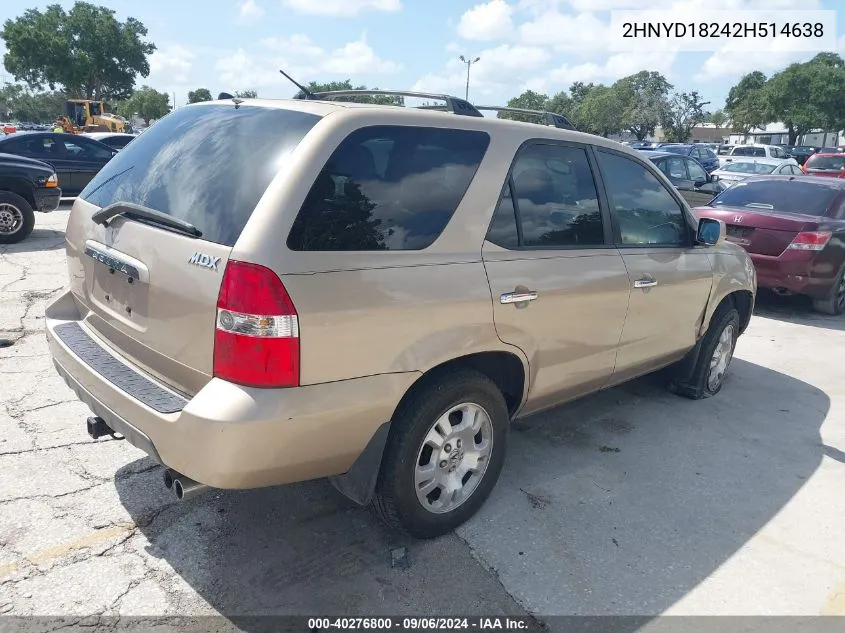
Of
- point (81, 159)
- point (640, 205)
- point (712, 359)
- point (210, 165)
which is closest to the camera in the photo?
point (210, 165)

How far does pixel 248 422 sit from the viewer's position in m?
2.22

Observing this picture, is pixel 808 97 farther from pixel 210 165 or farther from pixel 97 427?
pixel 97 427

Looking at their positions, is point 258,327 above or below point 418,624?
above

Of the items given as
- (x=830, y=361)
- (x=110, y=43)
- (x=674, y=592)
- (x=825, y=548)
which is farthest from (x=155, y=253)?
(x=110, y=43)

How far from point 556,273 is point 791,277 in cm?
554

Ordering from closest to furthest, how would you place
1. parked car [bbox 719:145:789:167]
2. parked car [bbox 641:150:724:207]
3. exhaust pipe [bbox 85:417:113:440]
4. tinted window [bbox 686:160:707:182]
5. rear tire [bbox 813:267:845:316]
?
exhaust pipe [bbox 85:417:113:440] < rear tire [bbox 813:267:845:316] < parked car [bbox 641:150:724:207] < tinted window [bbox 686:160:707:182] < parked car [bbox 719:145:789:167]

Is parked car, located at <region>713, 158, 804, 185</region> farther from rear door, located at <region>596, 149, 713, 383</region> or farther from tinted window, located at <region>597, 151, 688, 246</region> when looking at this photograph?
tinted window, located at <region>597, 151, 688, 246</region>

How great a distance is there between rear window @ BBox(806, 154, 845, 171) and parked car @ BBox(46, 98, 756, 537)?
863 inches

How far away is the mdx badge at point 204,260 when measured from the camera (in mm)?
2318

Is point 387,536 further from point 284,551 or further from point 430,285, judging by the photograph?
point 430,285

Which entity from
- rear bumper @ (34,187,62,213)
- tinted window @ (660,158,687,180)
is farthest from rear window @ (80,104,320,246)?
tinted window @ (660,158,687,180)

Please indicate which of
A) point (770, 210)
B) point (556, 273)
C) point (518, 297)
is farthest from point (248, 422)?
point (770, 210)

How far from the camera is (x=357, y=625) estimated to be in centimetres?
249

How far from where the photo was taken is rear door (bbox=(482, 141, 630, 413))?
3.01 meters
